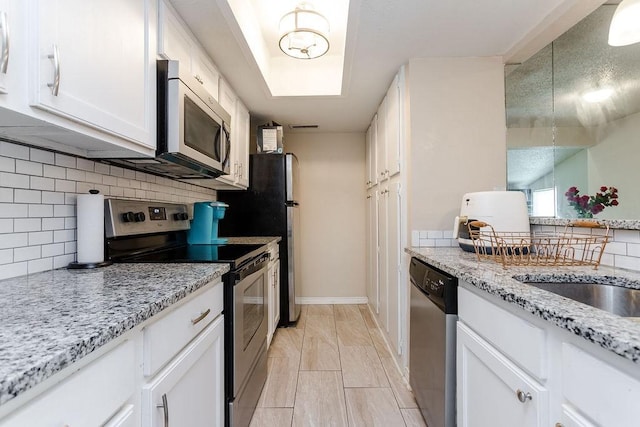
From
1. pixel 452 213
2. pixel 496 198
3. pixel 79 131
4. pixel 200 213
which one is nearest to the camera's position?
pixel 79 131

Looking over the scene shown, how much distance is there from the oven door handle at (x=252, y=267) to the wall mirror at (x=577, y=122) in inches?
65.9

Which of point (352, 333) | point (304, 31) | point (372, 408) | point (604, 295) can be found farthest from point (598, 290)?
point (352, 333)

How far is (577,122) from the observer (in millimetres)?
1675

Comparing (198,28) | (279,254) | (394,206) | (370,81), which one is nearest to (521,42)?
(370,81)

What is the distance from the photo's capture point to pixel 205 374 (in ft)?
3.67

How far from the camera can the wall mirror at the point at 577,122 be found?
1.36 m

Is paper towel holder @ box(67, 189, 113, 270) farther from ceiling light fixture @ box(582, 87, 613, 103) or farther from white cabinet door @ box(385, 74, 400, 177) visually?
ceiling light fixture @ box(582, 87, 613, 103)

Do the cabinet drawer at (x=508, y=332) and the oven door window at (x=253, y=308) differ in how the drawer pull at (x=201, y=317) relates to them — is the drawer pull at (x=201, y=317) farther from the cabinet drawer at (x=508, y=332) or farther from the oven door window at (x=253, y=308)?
the cabinet drawer at (x=508, y=332)

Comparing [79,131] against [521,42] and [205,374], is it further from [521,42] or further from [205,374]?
[521,42]

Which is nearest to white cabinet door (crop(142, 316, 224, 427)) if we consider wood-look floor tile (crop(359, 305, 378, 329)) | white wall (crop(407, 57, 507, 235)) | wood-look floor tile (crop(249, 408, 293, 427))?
wood-look floor tile (crop(249, 408, 293, 427))

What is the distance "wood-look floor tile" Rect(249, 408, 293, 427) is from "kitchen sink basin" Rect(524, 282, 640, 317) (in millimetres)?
1403

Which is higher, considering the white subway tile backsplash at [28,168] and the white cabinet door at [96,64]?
the white cabinet door at [96,64]

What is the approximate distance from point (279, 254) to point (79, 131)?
84.1 inches

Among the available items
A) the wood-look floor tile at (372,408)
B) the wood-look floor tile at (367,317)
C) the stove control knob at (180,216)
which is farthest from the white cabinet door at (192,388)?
the wood-look floor tile at (367,317)
